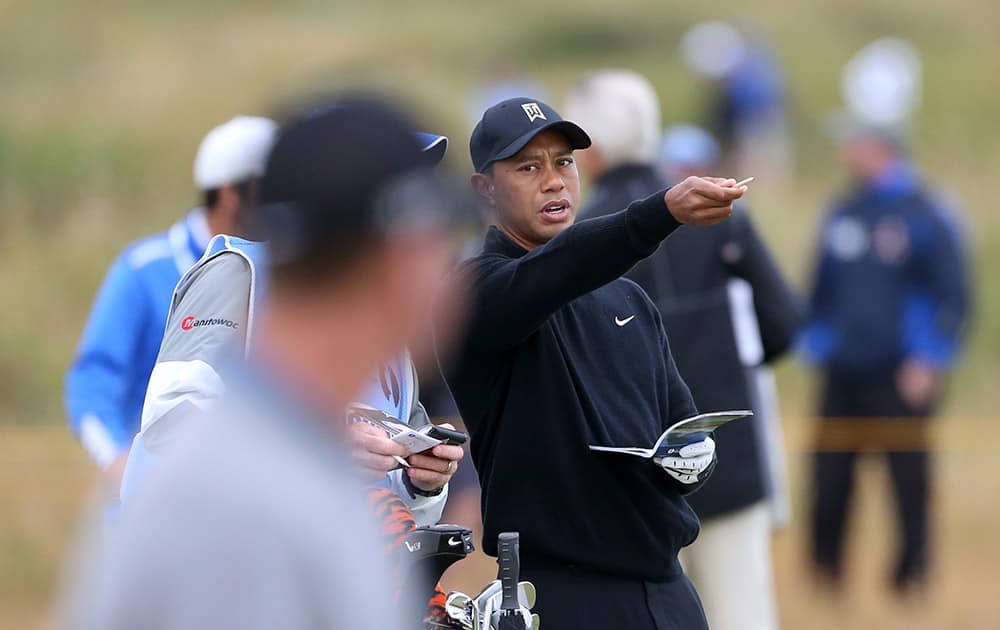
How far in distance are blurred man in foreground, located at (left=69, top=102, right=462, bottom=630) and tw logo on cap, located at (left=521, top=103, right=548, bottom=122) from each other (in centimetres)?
167

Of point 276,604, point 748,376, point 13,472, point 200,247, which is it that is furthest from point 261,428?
point 13,472

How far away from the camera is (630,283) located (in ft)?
12.4

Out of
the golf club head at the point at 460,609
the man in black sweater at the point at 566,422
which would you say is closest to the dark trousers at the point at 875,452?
the man in black sweater at the point at 566,422

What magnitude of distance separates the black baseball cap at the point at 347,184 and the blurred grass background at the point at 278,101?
5.47 meters

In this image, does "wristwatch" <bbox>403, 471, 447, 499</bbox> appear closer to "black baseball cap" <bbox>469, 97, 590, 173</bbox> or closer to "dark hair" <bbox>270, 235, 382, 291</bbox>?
"black baseball cap" <bbox>469, 97, 590, 173</bbox>

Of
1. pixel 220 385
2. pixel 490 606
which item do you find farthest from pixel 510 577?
pixel 220 385

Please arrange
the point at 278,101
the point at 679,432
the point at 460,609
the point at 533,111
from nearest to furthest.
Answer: the point at 460,609 → the point at 679,432 → the point at 533,111 → the point at 278,101

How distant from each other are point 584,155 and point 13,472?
5.08 metres

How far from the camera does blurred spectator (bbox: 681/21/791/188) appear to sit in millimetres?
16109

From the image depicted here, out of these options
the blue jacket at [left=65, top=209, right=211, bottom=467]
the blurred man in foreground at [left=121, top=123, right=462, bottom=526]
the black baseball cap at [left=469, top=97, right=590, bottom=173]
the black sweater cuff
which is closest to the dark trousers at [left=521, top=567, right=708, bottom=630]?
the blurred man in foreground at [left=121, top=123, right=462, bottom=526]

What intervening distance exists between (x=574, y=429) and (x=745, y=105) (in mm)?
13007

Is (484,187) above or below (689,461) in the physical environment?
above

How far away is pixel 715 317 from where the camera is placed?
5391mm

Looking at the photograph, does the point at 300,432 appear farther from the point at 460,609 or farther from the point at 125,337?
the point at 125,337
